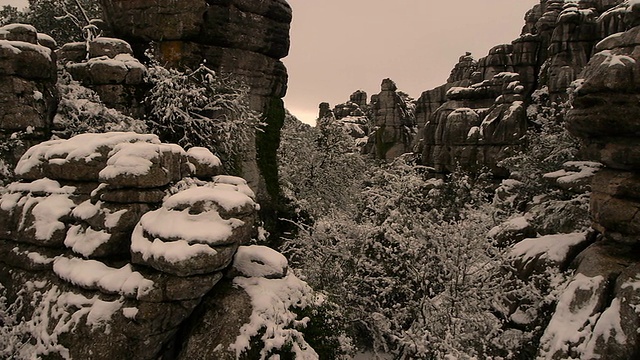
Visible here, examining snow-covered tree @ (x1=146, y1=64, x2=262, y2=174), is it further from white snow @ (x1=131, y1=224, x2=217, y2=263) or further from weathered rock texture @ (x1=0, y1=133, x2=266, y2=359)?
white snow @ (x1=131, y1=224, x2=217, y2=263)

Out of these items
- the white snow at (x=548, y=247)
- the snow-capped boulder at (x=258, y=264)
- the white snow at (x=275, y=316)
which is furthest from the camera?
the white snow at (x=548, y=247)

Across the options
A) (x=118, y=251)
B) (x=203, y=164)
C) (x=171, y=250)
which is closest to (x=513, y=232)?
(x=203, y=164)

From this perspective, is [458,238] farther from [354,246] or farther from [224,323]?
[224,323]

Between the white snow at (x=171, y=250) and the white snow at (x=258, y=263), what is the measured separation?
1720 mm

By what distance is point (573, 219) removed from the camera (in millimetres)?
14000

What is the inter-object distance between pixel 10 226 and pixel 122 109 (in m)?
6.49

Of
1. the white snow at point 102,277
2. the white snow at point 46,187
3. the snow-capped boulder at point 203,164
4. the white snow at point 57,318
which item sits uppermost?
the snow-capped boulder at point 203,164

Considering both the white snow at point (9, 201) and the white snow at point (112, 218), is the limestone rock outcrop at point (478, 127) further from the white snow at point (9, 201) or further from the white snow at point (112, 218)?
the white snow at point (9, 201)

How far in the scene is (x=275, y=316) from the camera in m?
8.30

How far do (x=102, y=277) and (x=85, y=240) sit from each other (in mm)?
1097

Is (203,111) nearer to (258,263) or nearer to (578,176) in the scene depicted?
(258,263)

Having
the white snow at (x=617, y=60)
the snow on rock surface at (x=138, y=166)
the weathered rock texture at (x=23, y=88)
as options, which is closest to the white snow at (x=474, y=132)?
the white snow at (x=617, y=60)

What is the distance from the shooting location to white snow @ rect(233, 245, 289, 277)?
9.05 m

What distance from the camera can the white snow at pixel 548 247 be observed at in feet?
41.9
